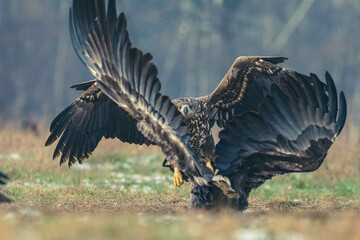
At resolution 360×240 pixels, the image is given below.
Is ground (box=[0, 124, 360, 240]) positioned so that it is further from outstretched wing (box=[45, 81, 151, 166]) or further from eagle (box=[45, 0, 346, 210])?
outstretched wing (box=[45, 81, 151, 166])

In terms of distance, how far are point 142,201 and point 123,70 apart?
262cm

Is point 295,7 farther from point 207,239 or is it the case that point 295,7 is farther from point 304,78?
point 207,239

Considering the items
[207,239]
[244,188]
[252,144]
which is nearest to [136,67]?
[252,144]

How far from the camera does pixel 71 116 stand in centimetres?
775

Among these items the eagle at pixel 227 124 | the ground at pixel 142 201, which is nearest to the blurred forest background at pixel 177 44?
the ground at pixel 142 201

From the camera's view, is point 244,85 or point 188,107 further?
point 244,85

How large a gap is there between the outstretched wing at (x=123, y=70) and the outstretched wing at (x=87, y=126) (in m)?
1.64

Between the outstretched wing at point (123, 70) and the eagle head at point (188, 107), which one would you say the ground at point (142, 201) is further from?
the eagle head at point (188, 107)

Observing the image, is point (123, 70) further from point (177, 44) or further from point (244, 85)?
point (177, 44)

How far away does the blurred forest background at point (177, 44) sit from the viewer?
4434cm

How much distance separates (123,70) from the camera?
5918mm

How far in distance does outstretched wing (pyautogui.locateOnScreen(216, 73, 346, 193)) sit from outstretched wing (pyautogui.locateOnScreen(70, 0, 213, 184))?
27.5 inches

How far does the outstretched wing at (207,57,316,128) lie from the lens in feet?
23.6

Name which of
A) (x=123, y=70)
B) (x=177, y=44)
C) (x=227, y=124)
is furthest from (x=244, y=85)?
(x=177, y=44)
